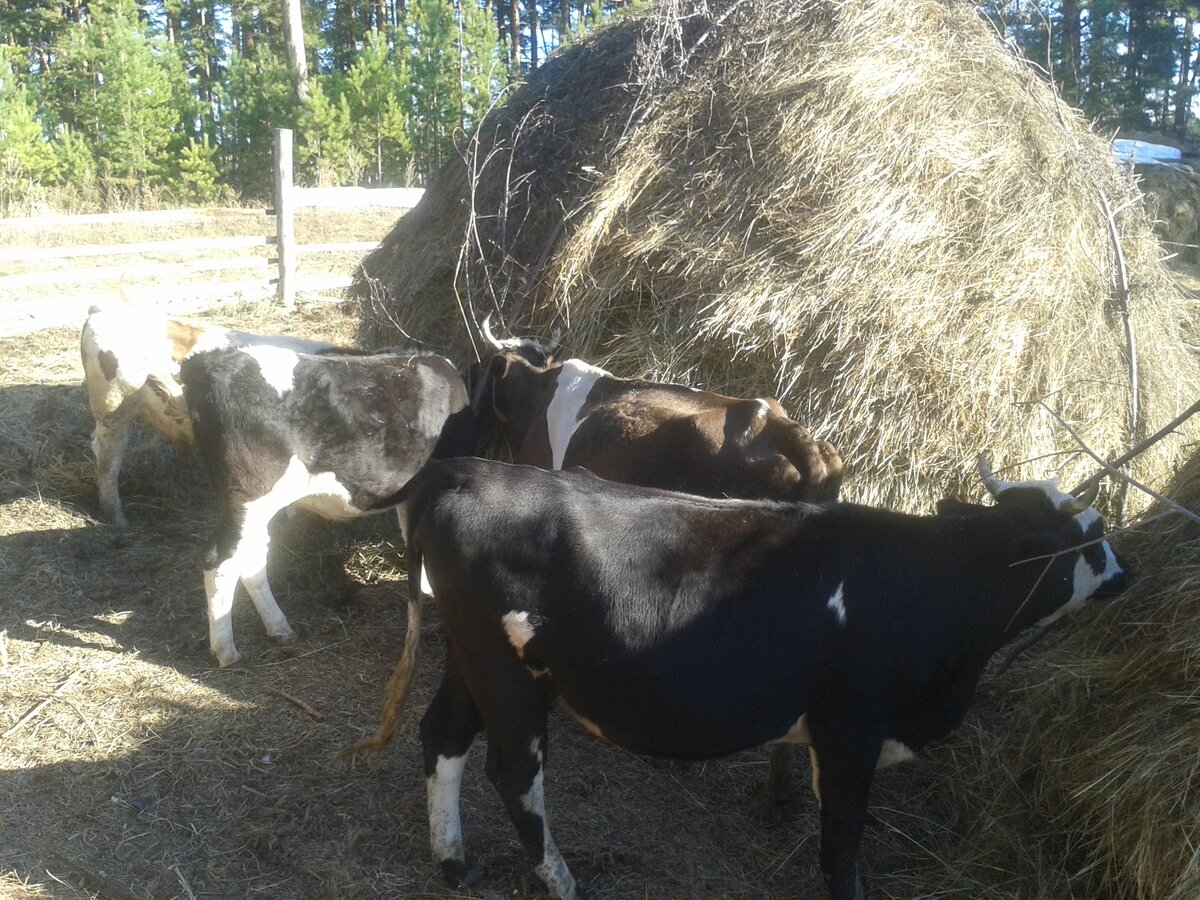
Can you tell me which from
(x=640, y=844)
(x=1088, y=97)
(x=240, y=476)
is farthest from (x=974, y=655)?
(x=1088, y=97)

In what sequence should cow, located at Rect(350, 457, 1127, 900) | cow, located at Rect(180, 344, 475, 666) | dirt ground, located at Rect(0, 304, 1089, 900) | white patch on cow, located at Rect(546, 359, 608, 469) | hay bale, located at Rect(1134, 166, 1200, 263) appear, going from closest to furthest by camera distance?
1. cow, located at Rect(350, 457, 1127, 900)
2. dirt ground, located at Rect(0, 304, 1089, 900)
3. cow, located at Rect(180, 344, 475, 666)
4. white patch on cow, located at Rect(546, 359, 608, 469)
5. hay bale, located at Rect(1134, 166, 1200, 263)

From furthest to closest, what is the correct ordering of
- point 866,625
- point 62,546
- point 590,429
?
point 62,546
point 590,429
point 866,625

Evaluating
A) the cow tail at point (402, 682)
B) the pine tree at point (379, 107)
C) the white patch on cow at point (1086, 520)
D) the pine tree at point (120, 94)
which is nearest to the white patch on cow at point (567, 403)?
the cow tail at point (402, 682)

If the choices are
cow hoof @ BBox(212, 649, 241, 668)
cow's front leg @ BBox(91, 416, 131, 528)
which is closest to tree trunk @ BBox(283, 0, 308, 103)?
cow's front leg @ BBox(91, 416, 131, 528)

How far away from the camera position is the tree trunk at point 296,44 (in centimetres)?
2581

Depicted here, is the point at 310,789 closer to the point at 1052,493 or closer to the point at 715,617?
the point at 715,617

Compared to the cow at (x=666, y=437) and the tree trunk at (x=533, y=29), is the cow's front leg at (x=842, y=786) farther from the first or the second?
the tree trunk at (x=533, y=29)

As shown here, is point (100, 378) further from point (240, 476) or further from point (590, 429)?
point (590, 429)

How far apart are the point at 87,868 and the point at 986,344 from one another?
224 inches

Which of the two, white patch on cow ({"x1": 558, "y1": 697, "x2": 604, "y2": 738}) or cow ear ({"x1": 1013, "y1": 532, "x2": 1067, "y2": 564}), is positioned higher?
cow ear ({"x1": 1013, "y1": 532, "x2": 1067, "y2": 564})

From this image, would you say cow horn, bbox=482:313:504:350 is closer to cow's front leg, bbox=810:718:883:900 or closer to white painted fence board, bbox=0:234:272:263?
cow's front leg, bbox=810:718:883:900

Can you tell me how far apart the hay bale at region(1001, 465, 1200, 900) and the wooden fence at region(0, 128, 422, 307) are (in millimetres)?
11804

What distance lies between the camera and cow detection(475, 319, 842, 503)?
5.07 meters

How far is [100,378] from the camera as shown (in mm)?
7590
